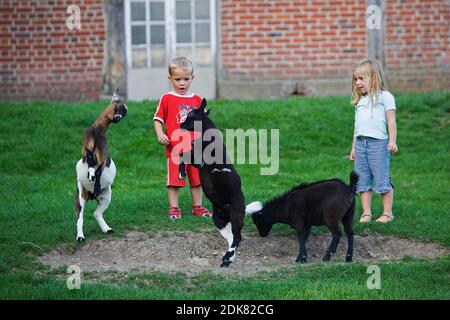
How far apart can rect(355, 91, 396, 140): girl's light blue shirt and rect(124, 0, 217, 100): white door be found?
24.7 ft

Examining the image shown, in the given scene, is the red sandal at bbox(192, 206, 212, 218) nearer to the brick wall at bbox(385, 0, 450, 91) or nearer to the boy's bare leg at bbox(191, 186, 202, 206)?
the boy's bare leg at bbox(191, 186, 202, 206)

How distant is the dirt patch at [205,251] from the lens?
7625 millimetres

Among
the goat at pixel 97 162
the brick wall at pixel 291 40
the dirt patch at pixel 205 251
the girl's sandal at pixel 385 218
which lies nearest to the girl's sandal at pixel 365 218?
the girl's sandal at pixel 385 218

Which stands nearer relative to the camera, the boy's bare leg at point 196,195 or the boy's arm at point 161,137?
the boy's arm at point 161,137

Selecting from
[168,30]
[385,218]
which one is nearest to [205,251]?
[385,218]

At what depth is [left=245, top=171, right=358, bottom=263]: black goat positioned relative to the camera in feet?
25.1

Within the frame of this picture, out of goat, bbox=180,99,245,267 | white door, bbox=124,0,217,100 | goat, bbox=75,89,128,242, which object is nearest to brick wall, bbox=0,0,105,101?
white door, bbox=124,0,217,100

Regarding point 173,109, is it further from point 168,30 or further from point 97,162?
point 168,30

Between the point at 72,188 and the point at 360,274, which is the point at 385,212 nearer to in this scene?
the point at 360,274

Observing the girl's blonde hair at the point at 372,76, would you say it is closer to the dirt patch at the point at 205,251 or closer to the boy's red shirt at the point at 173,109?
the dirt patch at the point at 205,251

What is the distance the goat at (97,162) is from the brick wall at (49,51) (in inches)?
323

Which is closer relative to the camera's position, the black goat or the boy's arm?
the black goat

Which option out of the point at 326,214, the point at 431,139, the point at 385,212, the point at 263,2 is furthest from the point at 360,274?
the point at 263,2

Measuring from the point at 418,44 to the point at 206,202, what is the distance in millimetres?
7630
